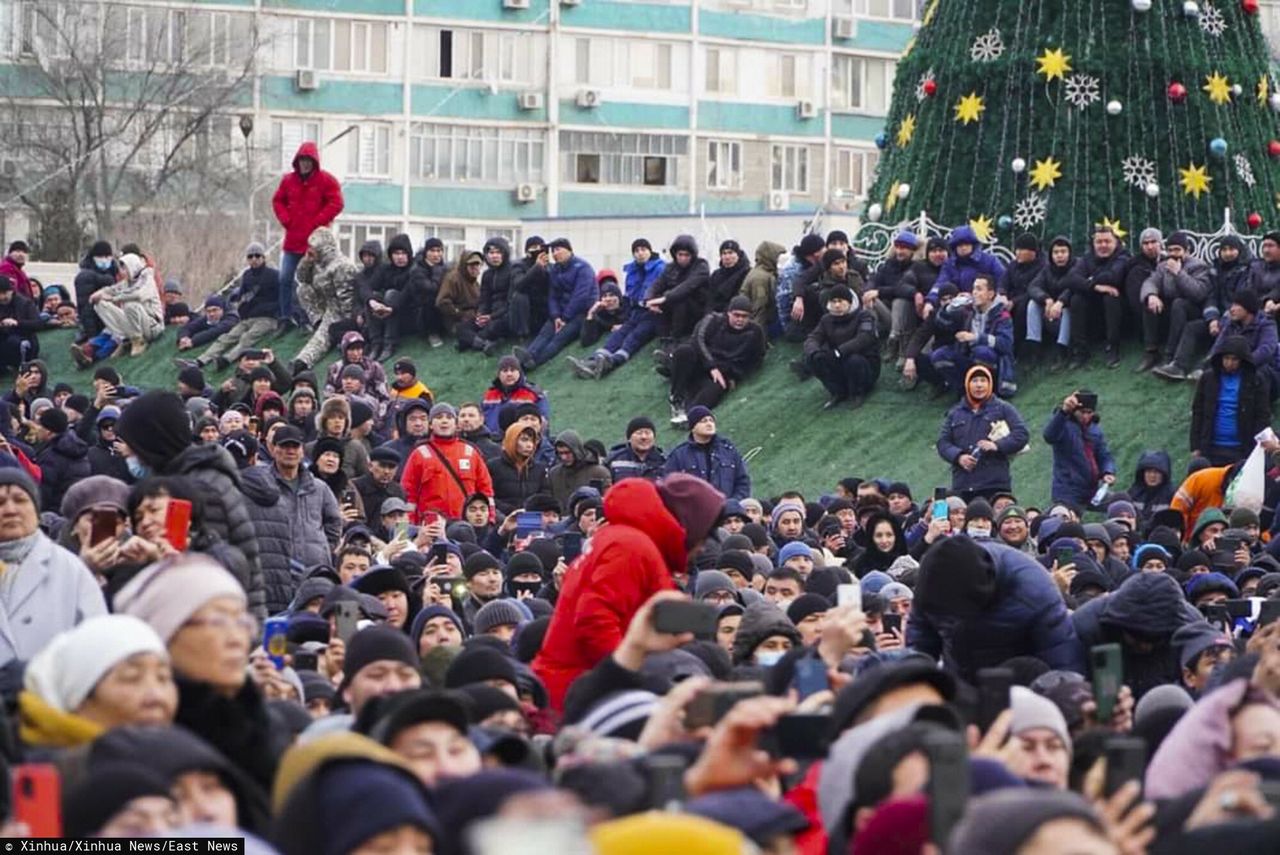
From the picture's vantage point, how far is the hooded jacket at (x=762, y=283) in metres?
28.6

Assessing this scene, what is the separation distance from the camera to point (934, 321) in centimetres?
2634

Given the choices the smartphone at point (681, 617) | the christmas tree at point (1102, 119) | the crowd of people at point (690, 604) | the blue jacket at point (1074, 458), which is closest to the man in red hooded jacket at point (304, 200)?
the crowd of people at point (690, 604)

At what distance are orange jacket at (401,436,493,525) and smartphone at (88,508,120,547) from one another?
9.44m

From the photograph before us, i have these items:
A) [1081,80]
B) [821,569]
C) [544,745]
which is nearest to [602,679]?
[544,745]

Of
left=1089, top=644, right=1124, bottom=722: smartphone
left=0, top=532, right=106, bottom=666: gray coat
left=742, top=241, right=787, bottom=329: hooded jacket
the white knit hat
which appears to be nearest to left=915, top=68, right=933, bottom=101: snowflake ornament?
left=742, top=241, right=787, bottom=329: hooded jacket

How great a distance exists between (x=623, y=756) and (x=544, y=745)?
4.37ft

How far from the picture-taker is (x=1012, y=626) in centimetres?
1274

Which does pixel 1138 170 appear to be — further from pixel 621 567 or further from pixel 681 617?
pixel 681 617

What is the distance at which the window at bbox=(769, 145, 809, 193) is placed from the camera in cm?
7306

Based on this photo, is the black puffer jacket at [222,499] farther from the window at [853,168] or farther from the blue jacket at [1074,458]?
the window at [853,168]

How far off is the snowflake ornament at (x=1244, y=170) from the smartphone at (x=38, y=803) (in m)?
21.8

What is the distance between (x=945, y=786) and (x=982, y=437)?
1637 centimetres

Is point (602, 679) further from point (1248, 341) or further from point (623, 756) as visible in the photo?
point (1248, 341)

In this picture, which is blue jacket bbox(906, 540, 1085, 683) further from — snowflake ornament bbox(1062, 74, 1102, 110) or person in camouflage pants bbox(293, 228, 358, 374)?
person in camouflage pants bbox(293, 228, 358, 374)
